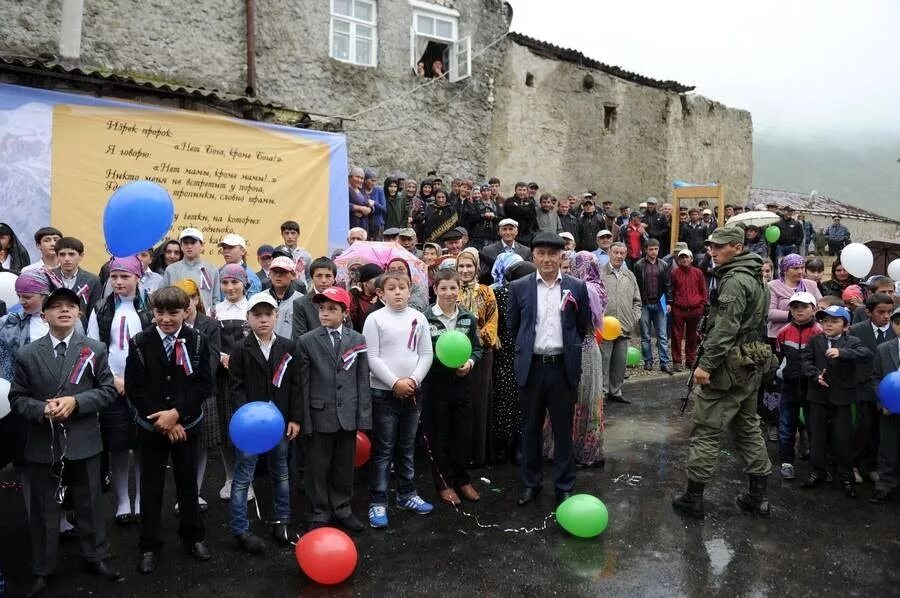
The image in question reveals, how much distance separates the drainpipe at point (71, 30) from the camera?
987cm

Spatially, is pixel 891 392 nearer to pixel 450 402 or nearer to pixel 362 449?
pixel 450 402

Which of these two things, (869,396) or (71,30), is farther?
(71,30)

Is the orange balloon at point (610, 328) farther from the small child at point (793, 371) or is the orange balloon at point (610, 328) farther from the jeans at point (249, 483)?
the jeans at point (249, 483)

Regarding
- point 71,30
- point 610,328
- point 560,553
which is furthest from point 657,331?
point 71,30

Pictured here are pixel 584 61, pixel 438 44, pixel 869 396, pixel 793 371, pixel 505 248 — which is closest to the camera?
pixel 869 396

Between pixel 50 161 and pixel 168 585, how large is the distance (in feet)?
19.8

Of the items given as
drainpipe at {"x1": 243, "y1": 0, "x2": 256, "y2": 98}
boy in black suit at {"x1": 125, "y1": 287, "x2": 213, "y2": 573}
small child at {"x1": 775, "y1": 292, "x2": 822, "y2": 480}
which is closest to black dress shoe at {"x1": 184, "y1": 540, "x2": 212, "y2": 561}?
boy in black suit at {"x1": 125, "y1": 287, "x2": 213, "y2": 573}

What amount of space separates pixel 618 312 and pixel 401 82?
26.6ft

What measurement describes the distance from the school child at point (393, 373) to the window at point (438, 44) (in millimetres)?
10893

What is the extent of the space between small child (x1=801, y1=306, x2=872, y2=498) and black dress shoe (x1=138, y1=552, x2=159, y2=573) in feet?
16.8

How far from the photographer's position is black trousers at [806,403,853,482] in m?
5.55

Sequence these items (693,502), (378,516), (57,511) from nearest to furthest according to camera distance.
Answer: (57,511) < (378,516) < (693,502)

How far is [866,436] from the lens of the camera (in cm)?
579

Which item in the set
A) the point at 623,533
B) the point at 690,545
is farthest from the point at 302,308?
the point at 690,545
